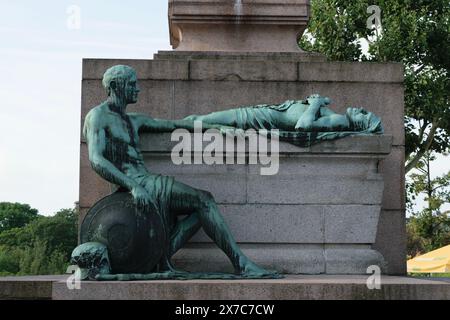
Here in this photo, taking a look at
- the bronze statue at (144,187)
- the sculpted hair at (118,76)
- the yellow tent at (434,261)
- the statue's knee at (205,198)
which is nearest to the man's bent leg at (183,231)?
the bronze statue at (144,187)

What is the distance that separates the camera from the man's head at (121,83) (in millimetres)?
8078

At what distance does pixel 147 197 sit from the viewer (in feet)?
24.7

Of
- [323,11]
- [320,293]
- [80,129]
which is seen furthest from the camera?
[323,11]

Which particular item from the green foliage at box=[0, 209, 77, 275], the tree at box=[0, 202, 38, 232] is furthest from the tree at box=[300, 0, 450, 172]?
the tree at box=[0, 202, 38, 232]

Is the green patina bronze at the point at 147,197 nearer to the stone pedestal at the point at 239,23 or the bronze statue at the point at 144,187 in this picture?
the bronze statue at the point at 144,187

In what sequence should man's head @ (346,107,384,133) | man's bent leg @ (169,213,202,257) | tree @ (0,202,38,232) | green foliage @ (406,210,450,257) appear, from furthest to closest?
tree @ (0,202,38,232), green foliage @ (406,210,450,257), man's head @ (346,107,384,133), man's bent leg @ (169,213,202,257)

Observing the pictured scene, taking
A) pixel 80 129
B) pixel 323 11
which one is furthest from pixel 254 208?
pixel 323 11

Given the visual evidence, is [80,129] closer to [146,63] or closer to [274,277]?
[146,63]

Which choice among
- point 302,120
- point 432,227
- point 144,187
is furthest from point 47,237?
point 144,187

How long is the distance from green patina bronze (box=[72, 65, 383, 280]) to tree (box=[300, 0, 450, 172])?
54.2ft

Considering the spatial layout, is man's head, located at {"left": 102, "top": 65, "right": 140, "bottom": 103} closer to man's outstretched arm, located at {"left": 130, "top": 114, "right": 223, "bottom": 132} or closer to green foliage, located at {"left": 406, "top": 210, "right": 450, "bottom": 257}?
man's outstretched arm, located at {"left": 130, "top": 114, "right": 223, "bottom": 132}

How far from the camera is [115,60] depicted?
9.59 m

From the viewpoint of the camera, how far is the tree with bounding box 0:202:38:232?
265ft
